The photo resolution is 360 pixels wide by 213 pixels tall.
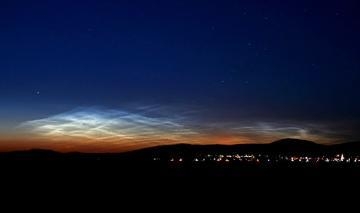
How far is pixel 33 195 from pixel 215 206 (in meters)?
14.7

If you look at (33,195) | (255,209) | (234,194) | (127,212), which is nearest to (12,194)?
(33,195)

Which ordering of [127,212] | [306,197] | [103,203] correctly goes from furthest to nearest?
1. [306,197]
2. [103,203]
3. [127,212]

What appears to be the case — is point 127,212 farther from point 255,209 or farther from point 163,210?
point 255,209

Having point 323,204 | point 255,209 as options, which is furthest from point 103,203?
point 323,204

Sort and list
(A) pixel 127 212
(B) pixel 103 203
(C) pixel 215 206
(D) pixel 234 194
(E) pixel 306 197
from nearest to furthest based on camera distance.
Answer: (A) pixel 127 212 < (C) pixel 215 206 < (B) pixel 103 203 < (E) pixel 306 197 < (D) pixel 234 194

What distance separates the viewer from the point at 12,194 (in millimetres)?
34031

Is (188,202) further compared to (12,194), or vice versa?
(12,194)

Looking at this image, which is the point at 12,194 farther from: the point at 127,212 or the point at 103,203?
the point at 127,212

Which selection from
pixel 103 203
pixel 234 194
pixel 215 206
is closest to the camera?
pixel 215 206

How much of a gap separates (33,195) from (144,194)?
8.03m

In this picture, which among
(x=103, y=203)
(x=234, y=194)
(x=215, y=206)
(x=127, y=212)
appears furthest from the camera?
(x=234, y=194)

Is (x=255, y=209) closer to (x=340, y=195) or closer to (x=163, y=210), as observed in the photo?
(x=163, y=210)

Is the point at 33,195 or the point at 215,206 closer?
the point at 215,206

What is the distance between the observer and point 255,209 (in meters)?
24.6
